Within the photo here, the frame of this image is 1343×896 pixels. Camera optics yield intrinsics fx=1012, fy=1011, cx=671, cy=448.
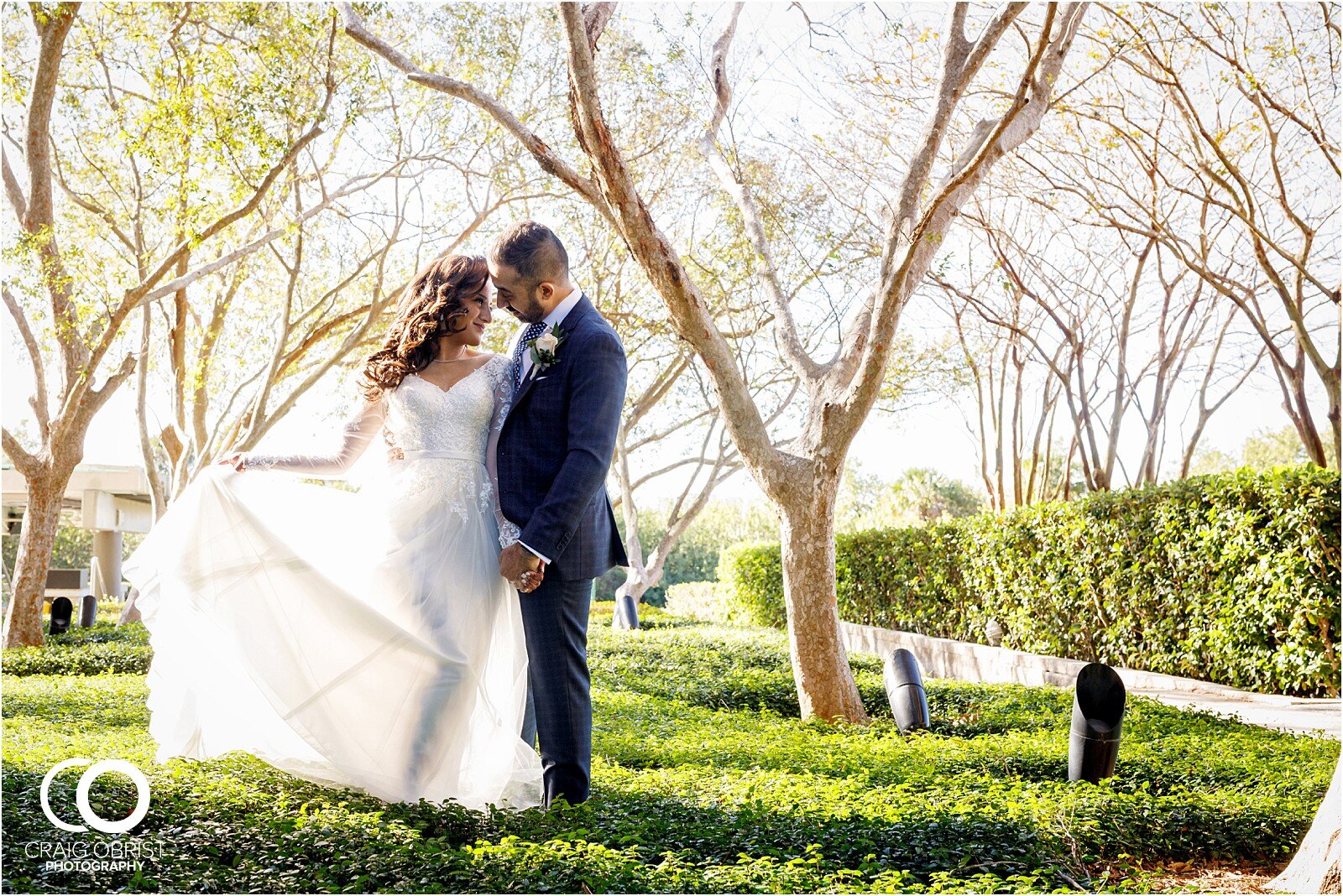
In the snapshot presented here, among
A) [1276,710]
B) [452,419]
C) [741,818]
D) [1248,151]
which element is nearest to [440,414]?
[452,419]

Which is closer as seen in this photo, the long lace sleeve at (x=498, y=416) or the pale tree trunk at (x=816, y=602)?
the long lace sleeve at (x=498, y=416)

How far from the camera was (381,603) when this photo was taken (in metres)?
3.91

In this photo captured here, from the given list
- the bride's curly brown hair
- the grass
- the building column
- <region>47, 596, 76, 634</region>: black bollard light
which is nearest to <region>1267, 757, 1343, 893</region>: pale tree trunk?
the grass

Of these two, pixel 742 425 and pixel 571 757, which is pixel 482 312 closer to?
pixel 571 757

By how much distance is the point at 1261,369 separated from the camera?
632 inches

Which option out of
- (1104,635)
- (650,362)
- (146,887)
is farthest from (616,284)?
(146,887)

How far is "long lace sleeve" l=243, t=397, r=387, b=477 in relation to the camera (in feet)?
13.7

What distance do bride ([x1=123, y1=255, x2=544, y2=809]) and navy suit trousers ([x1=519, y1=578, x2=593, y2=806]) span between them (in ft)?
0.49

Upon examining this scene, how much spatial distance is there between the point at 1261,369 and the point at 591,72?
14.3 metres

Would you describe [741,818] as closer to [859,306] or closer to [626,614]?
[859,306]

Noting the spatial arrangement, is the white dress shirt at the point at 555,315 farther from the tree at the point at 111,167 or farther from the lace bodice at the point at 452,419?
the tree at the point at 111,167

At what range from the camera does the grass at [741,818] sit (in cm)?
298

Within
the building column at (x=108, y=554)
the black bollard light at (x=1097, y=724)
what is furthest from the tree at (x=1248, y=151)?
the building column at (x=108, y=554)

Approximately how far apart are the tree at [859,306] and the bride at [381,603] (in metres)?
2.09
